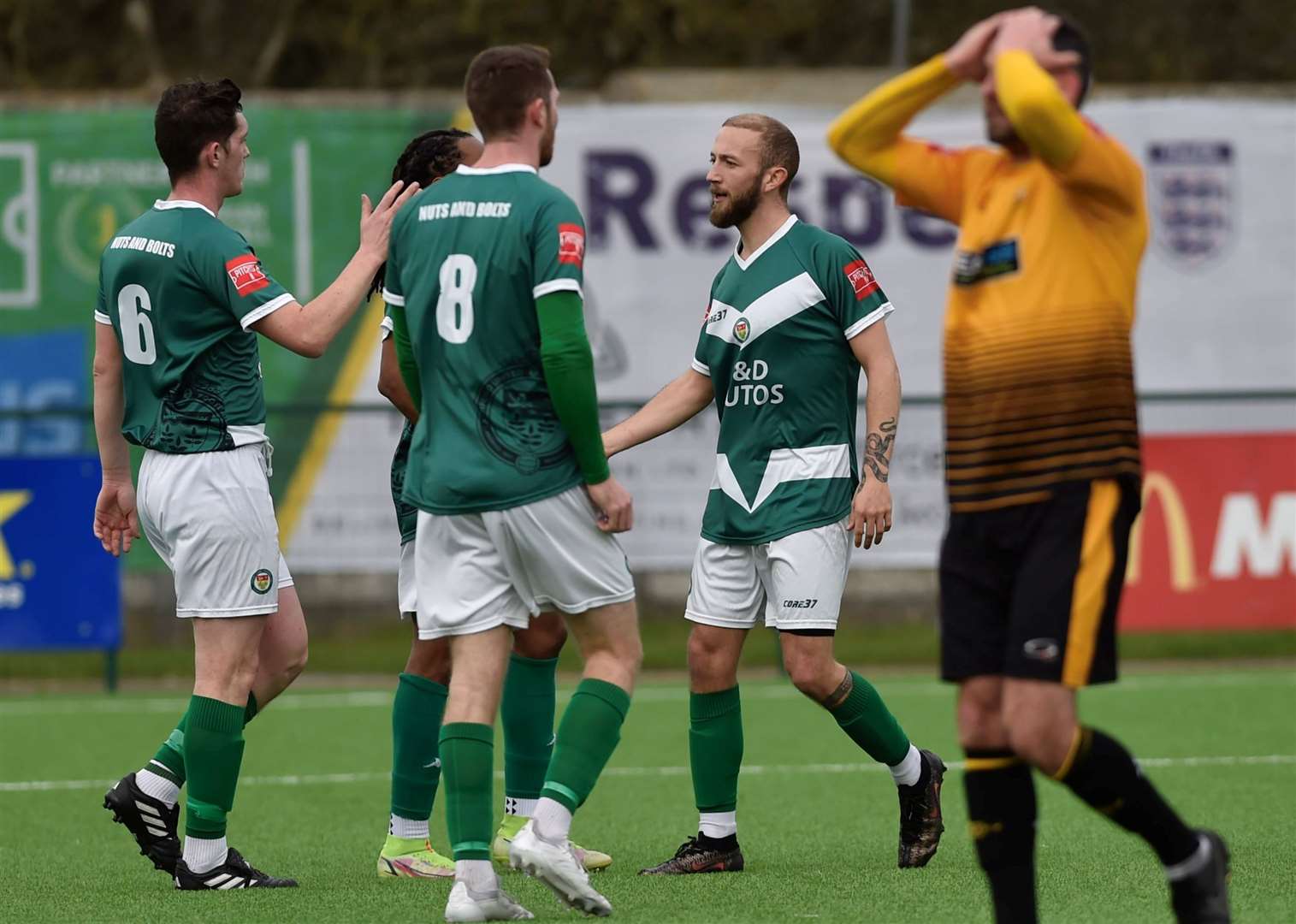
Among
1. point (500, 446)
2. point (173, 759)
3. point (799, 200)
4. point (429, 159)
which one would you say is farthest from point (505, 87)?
point (799, 200)

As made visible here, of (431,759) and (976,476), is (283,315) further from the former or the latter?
(976,476)

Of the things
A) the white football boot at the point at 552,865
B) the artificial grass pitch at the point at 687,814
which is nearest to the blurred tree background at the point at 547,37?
the artificial grass pitch at the point at 687,814

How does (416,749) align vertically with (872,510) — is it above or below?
below

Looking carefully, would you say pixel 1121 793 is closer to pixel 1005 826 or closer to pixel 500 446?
pixel 1005 826

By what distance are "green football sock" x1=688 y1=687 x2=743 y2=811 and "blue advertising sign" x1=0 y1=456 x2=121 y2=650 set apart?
282 inches

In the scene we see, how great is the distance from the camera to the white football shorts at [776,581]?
6.51 m

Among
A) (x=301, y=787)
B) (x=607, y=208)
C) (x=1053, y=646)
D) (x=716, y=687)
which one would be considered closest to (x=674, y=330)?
(x=607, y=208)

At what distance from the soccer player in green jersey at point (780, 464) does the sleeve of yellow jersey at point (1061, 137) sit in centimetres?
186

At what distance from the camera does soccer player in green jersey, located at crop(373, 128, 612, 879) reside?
6.62m

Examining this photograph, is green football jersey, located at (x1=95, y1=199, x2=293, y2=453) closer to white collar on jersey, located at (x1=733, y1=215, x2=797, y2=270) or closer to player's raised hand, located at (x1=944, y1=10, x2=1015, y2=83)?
white collar on jersey, located at (x1=733, y1=215, x2=797, y2=270)

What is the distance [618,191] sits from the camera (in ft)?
52.9

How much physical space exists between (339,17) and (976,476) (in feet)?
70.1

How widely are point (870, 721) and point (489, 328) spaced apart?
6.71 ft

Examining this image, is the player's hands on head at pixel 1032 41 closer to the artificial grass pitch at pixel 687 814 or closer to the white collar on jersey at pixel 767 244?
the white collar on jersey at pixel 767 244
